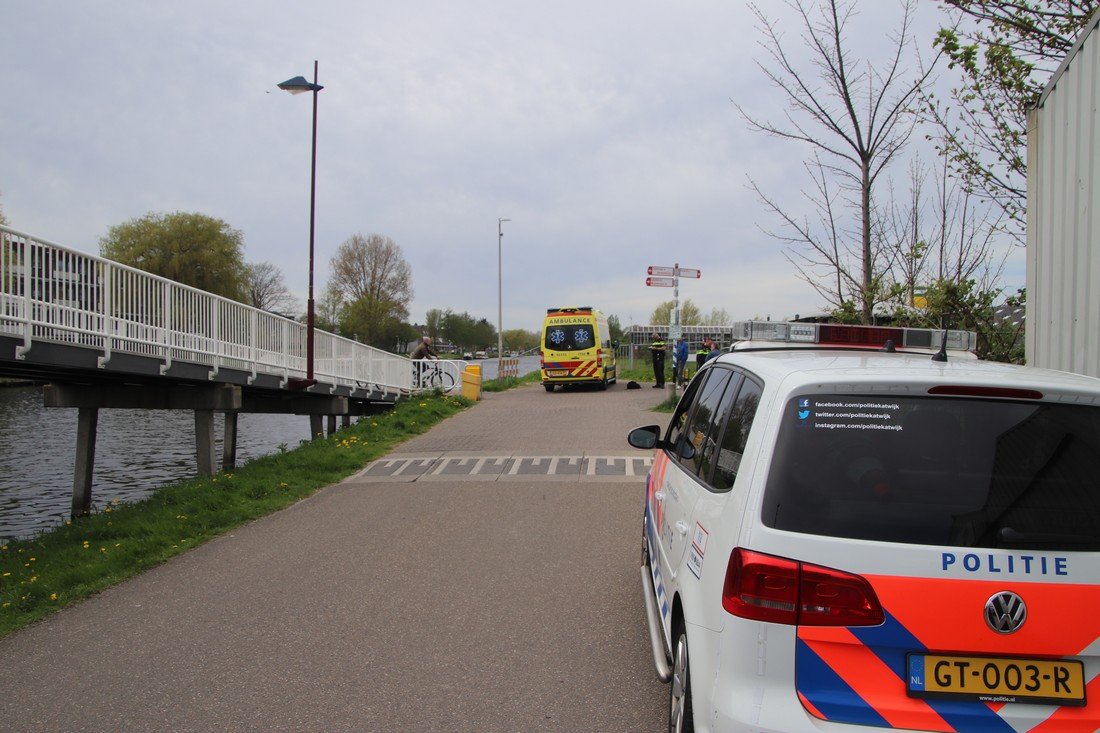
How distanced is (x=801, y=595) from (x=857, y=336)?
2027 millimetres

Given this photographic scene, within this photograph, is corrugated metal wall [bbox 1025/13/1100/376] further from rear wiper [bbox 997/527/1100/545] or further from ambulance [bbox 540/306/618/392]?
ambulance [bbox 540/306/618/392]

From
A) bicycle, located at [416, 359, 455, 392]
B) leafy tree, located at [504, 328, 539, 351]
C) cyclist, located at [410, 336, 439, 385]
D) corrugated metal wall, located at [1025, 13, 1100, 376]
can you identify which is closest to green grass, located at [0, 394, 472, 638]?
corrugated metal wall, located at [1025, 13, 1100, 376]

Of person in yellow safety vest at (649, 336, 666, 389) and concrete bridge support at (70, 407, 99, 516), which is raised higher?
person in yellow safety vest at (649, 336, 666, 389)

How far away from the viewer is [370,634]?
16.6 ft

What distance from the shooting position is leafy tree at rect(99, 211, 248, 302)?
53469mm

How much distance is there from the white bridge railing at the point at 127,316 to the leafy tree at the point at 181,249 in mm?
40818


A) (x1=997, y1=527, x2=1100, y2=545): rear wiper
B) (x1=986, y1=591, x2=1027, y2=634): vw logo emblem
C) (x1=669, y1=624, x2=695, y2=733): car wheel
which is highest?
(x1=997, y1=527, x2=1100, y2=545): rear wiper

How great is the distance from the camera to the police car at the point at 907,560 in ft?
7.85

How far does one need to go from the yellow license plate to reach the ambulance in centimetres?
2596

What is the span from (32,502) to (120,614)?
40.1 feet

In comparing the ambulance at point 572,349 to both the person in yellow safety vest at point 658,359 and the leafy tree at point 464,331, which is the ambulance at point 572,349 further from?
the leafy tree at point 464,331

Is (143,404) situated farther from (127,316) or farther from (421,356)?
(421,356)

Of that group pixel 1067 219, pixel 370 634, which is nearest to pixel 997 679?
pixel 370 634

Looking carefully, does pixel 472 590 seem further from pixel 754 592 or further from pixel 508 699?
pixel 754 592
